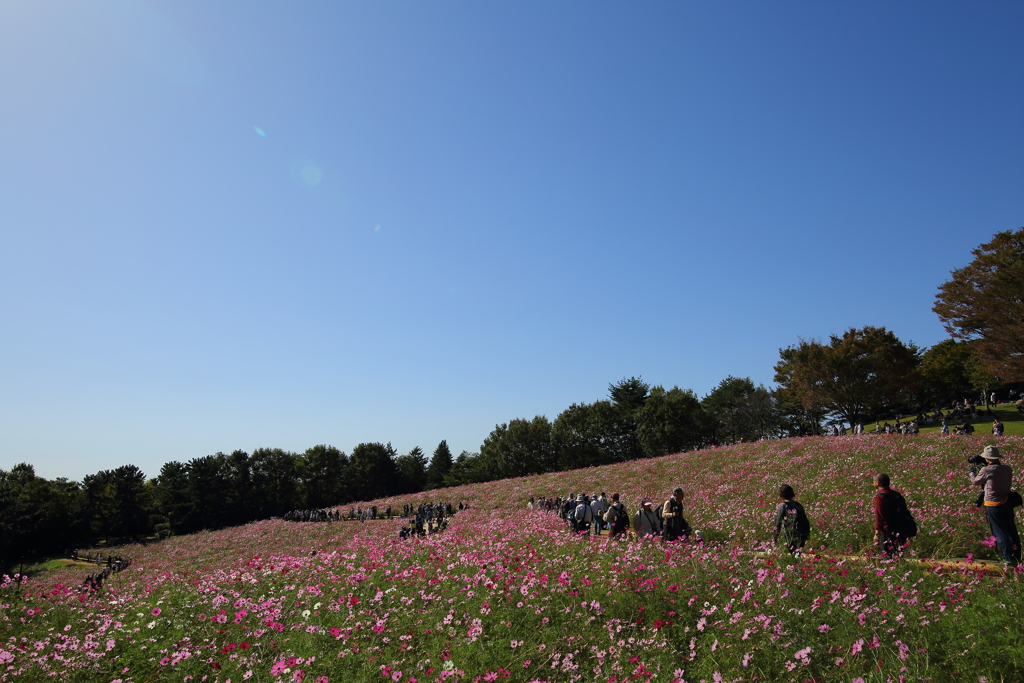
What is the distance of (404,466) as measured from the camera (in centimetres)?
8681

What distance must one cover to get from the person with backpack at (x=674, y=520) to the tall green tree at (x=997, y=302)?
32587 mm

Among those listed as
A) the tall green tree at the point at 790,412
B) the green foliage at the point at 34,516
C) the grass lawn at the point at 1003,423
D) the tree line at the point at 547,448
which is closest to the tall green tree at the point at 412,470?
the tree line at the point at 547,448


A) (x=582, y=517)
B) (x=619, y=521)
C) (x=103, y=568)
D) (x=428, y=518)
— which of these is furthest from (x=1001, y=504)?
(x=103, y=568)

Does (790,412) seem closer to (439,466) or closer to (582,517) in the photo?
(439,466)

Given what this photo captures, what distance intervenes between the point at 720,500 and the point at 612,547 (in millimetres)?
9974

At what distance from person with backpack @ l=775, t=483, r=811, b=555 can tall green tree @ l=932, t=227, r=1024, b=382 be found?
3265cm

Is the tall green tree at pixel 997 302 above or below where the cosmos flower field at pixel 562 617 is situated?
above

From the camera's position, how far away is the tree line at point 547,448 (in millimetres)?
45469

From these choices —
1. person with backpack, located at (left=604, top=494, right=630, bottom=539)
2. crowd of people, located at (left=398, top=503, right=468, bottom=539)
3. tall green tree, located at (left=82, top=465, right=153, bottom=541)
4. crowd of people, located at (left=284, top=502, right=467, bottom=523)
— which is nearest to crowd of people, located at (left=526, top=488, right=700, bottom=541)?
person with backpack, located at (left=604, top=494, right=630, bottom=539)

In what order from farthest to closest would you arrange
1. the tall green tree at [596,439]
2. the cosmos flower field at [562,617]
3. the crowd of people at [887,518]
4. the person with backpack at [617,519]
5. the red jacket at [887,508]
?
the tall green tree at [596,439]
the person with backpack at [617,519]
the red jacket at [887,508]
the crowd of people at [887,518]
the cosmos flower field at [562,617]

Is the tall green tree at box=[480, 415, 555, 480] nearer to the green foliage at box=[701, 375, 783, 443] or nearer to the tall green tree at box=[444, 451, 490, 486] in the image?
the tall green tree at box=[444, 451, 490, 486]

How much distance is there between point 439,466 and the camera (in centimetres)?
8725

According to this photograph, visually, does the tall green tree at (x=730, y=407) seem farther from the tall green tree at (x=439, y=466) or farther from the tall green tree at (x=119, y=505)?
the tall green tree at (x=119, y=505)

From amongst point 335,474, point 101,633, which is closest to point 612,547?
point 101,633
